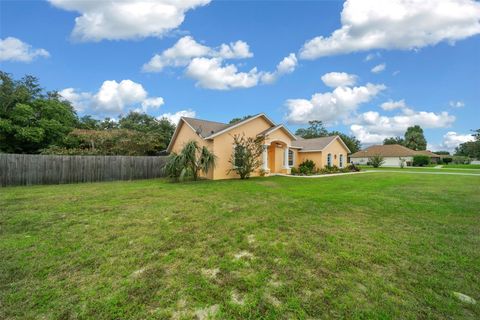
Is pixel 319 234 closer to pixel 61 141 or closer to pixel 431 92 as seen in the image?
pixel 431 92

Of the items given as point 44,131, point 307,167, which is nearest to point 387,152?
point 307,167

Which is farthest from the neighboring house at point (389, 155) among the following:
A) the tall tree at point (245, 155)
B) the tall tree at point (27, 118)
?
the tall tree at point (27, 118)

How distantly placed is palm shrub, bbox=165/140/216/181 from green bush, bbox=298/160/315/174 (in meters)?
9.18

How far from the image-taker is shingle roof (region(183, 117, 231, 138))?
15858mm

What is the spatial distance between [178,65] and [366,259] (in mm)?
17401

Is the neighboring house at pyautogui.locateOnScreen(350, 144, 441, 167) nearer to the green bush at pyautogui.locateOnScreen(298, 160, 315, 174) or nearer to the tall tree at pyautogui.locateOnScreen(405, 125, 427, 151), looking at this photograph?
the tall tree at pyautogui.locateOnScreen(405, 125, 427, 151)

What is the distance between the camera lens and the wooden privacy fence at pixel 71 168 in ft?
37.4

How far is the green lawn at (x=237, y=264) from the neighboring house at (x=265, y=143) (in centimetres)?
919

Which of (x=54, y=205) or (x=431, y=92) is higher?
(x=431, y=92)

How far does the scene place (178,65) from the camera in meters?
16.6

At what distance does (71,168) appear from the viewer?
515 inches

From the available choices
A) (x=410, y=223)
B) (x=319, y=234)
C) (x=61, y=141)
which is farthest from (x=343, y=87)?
(x=61, y=141)

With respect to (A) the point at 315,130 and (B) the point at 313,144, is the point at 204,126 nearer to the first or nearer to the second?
(B) the point at 313,144

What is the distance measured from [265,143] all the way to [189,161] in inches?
247
